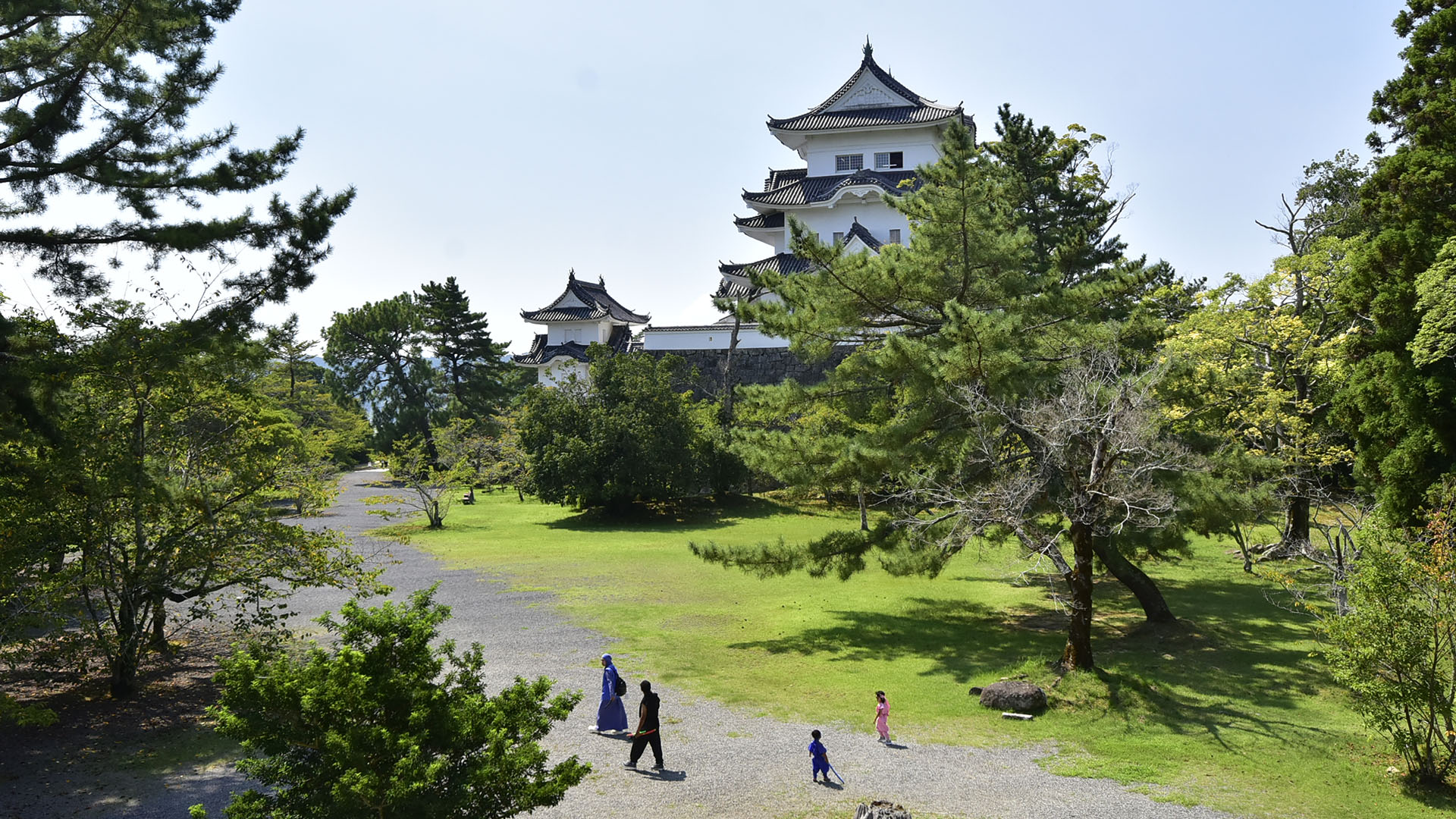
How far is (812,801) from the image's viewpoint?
22.3ft

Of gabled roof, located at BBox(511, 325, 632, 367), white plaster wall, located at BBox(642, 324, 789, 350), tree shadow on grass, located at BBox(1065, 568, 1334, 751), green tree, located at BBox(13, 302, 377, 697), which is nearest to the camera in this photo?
green tree, located at BBox(13, 302, 377, 697)

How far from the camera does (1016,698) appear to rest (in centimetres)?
908

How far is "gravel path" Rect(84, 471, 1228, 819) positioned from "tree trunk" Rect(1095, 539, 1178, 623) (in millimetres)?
Answer: 4970

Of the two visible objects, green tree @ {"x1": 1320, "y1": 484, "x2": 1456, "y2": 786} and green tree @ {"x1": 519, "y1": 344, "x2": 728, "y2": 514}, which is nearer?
green tree @ {"x1": 1320, "y1": 484, "x2": 1456, "y2": 786}

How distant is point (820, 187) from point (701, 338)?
25.8 ft

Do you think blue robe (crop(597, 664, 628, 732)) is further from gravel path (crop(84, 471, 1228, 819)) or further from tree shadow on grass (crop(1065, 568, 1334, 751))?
tree shadow on grass (crop(1065, 568, 1334, 751))

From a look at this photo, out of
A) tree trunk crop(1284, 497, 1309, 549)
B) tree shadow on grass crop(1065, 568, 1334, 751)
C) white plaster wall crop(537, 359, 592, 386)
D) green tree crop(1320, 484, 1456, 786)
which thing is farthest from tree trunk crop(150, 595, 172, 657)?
white plaster wall crop(537, 359, 592, 386)

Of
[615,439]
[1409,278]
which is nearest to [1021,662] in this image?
[1409,278]

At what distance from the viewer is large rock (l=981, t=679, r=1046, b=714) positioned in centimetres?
901

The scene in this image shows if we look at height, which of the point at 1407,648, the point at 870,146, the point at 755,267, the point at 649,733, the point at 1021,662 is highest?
the point at 870,146

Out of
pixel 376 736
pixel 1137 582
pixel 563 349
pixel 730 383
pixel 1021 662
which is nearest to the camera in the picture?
pixel 376 736

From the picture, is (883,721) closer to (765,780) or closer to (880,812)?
(765,780)

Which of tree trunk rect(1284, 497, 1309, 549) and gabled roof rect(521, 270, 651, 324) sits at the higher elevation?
gabled roof rect(521, 270, 651, 324)

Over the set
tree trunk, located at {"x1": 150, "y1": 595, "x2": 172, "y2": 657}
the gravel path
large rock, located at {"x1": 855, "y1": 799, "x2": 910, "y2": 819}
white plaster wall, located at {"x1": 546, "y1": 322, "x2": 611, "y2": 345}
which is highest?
white plaster wall, located at {"x1": 546, "y1": 322, "x2": 611, "y2": 345}
